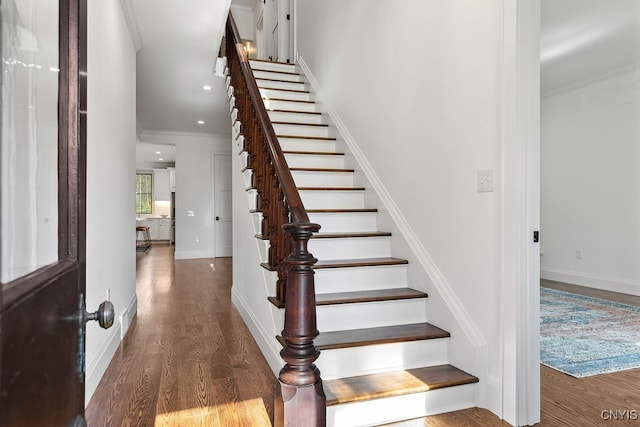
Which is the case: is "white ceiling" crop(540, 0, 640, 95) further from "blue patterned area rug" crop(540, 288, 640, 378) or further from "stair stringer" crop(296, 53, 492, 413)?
"blue patterned area rug" crop(540, 288, 640, 378)

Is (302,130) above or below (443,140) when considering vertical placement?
above

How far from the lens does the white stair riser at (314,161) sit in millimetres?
3796

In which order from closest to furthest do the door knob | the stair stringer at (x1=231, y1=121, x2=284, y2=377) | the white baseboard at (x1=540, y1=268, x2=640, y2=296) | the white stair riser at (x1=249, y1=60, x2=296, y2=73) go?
the door knob
the stair stringer at (x1=231, y1=121, x2=284, y2=377)
the white baseboard at (x1=540, y1=268, x2=640, y2=296)
the white stair riser at (x1=249, y1=60, x2=296, y2=73)

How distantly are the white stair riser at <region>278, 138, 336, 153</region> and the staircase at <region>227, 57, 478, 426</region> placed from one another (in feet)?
0.16

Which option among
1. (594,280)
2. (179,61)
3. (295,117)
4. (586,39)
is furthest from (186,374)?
(594,280)

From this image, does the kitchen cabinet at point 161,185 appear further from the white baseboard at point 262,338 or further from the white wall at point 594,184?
the white wall at point 594,184

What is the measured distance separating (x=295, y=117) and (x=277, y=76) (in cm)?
124

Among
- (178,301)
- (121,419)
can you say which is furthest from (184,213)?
(121,419)

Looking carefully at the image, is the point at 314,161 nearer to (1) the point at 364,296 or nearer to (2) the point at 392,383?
(1) the point at 364,296

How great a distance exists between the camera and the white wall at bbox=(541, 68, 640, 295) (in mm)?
4840

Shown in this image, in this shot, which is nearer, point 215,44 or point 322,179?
point 322,179

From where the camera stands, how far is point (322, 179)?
364 cm

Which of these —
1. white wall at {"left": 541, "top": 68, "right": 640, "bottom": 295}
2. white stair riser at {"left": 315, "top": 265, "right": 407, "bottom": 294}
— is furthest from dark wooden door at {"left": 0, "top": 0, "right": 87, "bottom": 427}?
white wall at {"left": 541, "top": 68, "right": 640, "bottom": 295}

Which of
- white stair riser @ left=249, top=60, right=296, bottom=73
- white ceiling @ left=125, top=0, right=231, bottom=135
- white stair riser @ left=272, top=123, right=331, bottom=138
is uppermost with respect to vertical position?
white stair riser @ left=249, top=60, right=296, bottom=73
